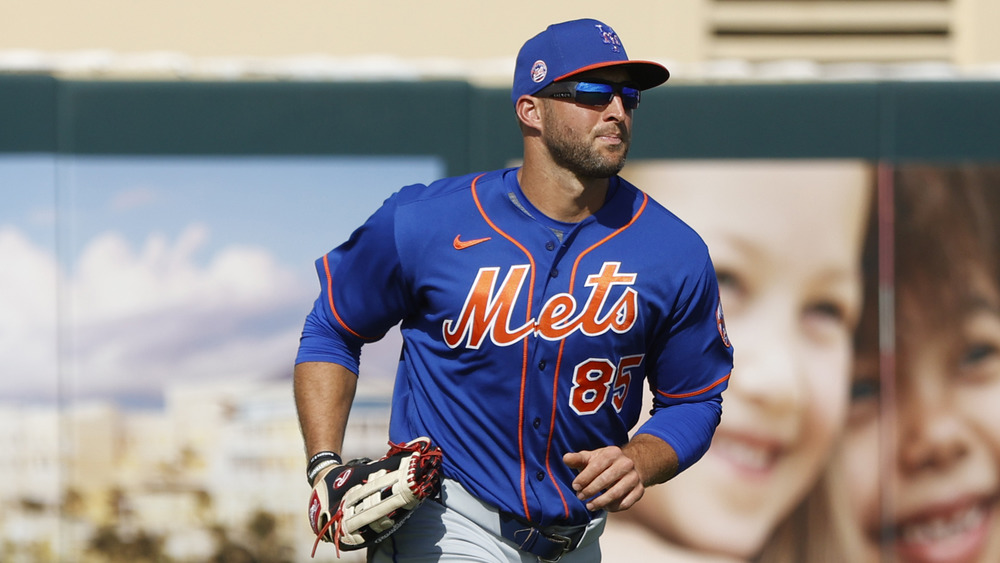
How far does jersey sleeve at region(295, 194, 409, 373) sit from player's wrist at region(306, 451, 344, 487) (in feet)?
0.80

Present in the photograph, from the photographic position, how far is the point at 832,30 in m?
5.97

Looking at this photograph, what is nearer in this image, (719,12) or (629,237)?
(629,237)

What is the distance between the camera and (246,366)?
5789 mm

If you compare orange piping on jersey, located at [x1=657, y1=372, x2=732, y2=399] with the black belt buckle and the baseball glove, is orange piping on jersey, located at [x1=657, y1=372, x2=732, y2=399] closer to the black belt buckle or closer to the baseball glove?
the black belt buckle

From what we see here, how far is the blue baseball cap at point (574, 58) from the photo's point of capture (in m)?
2.71

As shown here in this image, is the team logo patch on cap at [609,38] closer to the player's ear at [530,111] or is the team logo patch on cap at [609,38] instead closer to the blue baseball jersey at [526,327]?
the player's ear at [530,111]

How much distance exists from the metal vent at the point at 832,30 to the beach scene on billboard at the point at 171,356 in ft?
5.48

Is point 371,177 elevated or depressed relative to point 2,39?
depressed

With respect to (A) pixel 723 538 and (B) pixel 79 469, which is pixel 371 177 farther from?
(A) pixel 723 538

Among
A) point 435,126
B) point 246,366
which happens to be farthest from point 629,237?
point 246,366

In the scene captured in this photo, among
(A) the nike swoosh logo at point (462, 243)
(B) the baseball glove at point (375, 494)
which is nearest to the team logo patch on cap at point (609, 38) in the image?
(A) the nike swoosh logo at point (462, 243)

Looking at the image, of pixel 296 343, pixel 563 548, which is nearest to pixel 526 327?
pixel 563 548

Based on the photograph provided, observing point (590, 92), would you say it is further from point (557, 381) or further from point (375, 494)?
point (375, 494)

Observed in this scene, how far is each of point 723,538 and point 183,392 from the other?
2799mm
